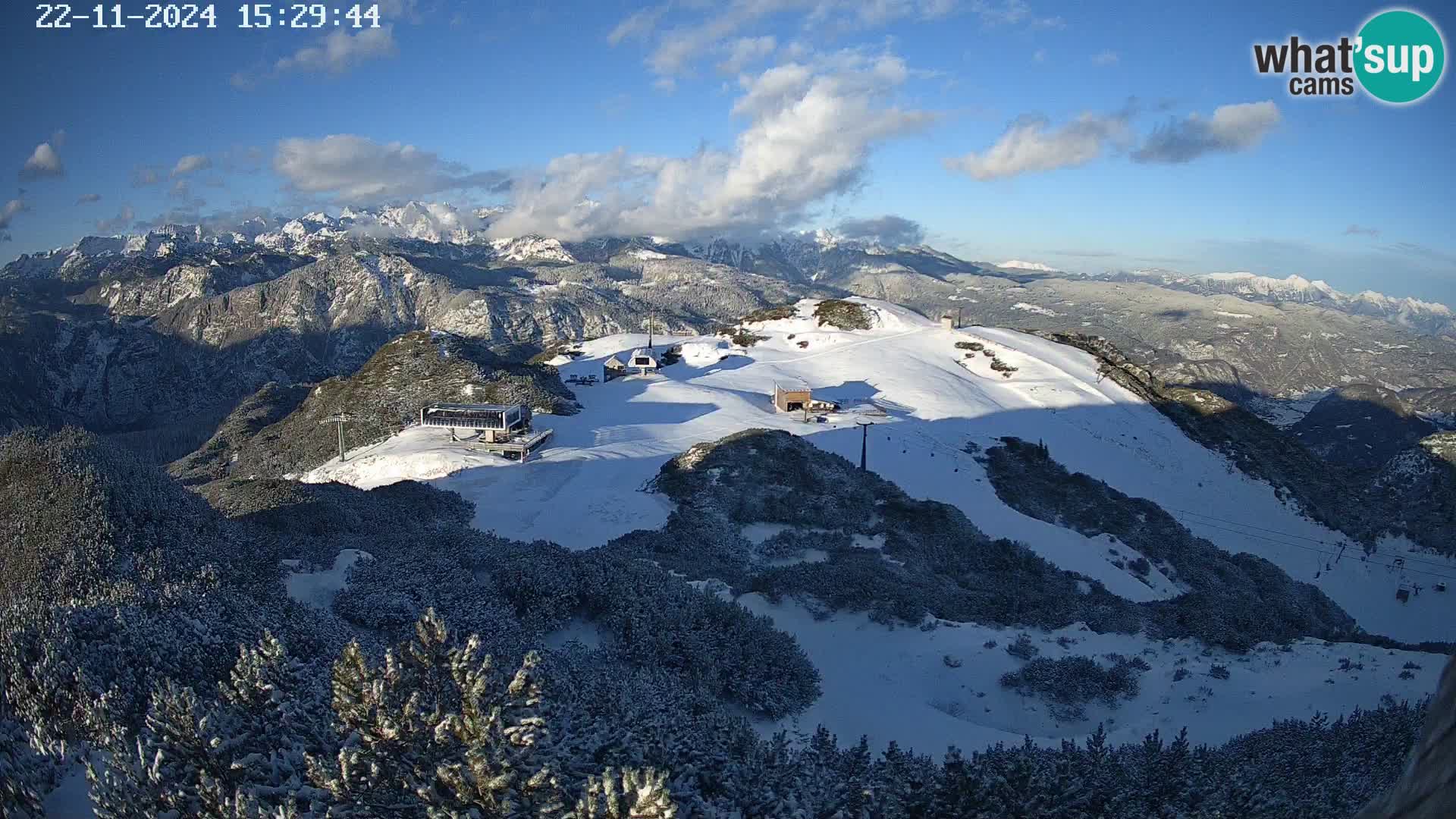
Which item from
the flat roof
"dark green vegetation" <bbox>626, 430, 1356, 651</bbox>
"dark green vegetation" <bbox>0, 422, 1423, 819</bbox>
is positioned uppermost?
"dark green vegetation" <bbox>0, 422, 1423, 819</bbox>

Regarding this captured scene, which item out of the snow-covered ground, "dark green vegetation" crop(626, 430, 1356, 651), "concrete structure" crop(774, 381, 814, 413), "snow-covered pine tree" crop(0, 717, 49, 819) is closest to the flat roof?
"dark green vegetation" crop(626, 430, 1356, 651)

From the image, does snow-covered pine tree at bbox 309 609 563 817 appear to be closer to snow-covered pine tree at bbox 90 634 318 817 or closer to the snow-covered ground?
snow-covered pine tree at bbox 90 634 318 817

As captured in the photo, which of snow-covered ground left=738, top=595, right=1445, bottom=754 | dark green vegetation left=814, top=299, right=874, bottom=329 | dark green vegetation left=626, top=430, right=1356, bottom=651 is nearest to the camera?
snow-covered ground left=738, top=595, right=1445, bottom=754

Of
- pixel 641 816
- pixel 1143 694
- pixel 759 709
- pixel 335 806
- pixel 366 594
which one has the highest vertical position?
pixel 641 816

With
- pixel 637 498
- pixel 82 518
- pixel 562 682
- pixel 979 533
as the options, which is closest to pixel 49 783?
pixel 562 682

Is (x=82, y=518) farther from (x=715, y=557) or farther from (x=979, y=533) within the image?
(x=979, y=533)

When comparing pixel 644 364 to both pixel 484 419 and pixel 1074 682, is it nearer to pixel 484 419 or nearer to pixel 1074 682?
pixel 484 419
